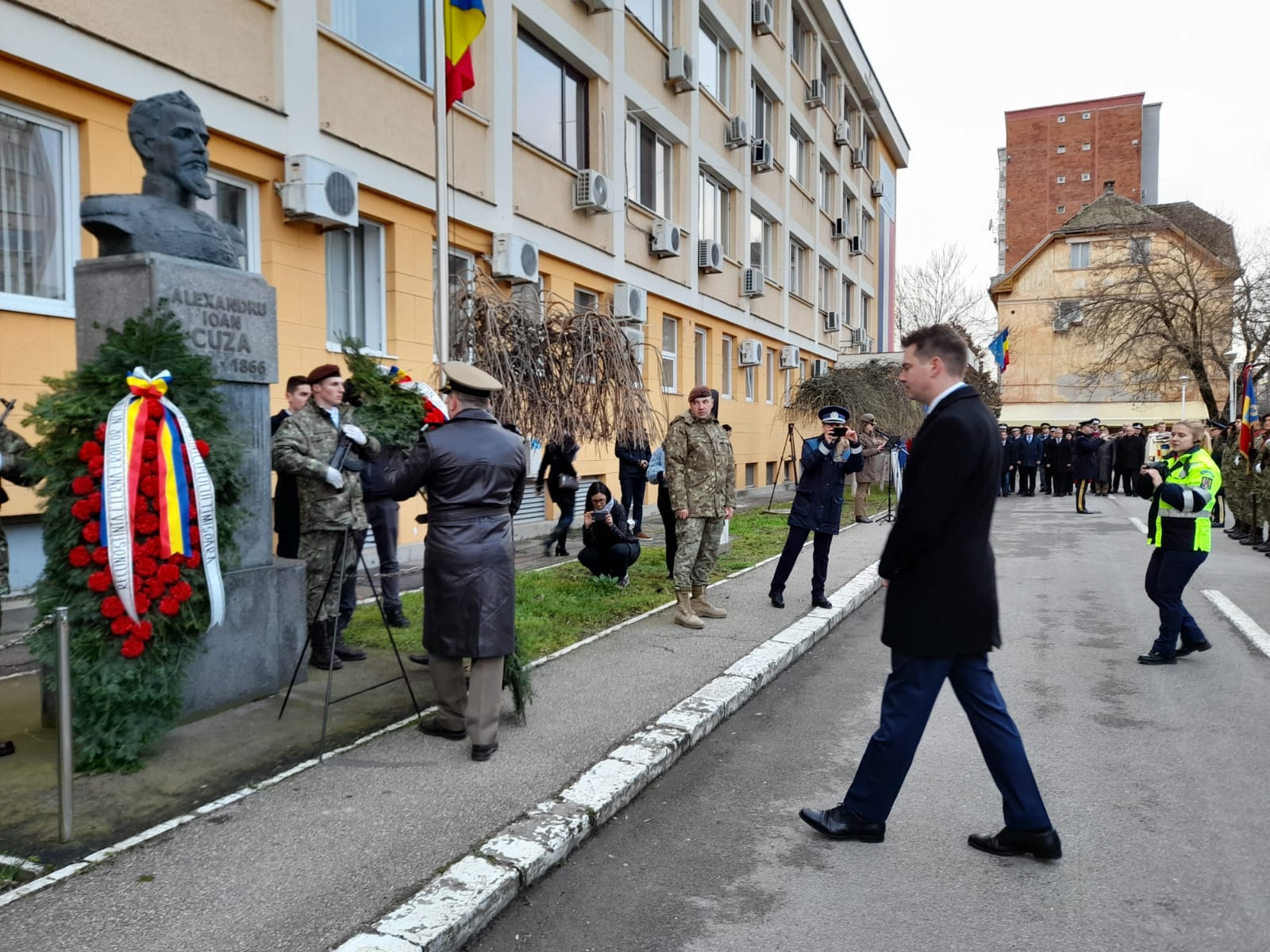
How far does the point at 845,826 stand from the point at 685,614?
3.90m

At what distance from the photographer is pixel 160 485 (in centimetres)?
431

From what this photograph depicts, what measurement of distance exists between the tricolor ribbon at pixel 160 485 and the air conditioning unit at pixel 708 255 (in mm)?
16202

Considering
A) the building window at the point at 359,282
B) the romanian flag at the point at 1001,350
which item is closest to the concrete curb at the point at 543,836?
the building window at the point at 359,282

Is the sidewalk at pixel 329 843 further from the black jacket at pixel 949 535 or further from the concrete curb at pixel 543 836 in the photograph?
the black jacket at pixel 949 535

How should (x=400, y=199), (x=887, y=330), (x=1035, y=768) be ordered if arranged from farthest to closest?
(x=887, y=330) < (x=400, y=199) < (x=1035, y=768)

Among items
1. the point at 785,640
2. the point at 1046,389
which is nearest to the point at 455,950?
the point at 785,640

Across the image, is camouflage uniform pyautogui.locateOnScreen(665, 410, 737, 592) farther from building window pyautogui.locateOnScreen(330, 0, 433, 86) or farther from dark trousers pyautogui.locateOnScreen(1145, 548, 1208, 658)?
building window pyautogui.locateOnScreen(330, 0, 433, 86)

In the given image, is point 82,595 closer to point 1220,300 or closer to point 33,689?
point 33,689

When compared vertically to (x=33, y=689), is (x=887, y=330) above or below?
above

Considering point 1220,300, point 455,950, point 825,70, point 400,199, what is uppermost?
point 825,70

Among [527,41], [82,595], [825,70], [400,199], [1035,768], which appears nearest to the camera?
[82,595]

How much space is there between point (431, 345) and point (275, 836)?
8728mm

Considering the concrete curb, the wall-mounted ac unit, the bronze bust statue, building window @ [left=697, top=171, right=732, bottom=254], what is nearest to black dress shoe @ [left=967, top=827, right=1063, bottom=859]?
the concrete curb

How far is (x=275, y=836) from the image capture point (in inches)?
144
